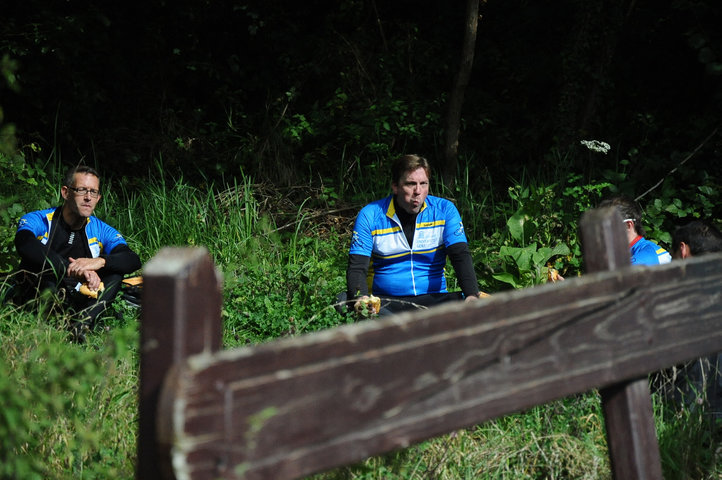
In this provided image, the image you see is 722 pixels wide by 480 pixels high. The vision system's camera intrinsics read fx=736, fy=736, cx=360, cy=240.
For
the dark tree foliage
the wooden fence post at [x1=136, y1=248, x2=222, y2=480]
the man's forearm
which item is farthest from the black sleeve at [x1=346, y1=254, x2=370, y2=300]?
the dark tree foliage

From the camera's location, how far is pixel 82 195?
16.4 feet

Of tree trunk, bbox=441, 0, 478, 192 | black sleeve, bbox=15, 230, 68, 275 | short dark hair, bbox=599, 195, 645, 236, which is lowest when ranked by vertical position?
short dark hair, bbox=599, 195, 645, 236

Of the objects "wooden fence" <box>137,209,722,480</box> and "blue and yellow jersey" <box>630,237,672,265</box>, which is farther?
"blue and yellow jersey" <box>630,237,672,265</box>

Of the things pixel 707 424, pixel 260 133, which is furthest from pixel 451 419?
pixel 260 133

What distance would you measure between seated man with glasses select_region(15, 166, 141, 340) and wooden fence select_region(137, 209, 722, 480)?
11.9 feet

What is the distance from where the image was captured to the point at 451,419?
1.46 meters

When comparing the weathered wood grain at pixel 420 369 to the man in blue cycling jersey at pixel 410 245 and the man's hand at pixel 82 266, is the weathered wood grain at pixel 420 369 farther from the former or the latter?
the man's hand at pixel 82 266

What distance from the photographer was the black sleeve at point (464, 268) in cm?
487

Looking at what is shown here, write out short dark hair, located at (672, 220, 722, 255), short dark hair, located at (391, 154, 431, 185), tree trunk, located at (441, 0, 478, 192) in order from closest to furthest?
short dark hair, located at (672, 220, 722, 255), short dark hair, located at (391, 154, 431, 185), tree trunk, located at (441, 0, 478, 192)

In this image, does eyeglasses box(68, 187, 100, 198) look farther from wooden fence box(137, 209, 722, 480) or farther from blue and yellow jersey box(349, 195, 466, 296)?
wooden fence box(137, 209, 722, 480)

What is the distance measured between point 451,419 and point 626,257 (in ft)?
2.21

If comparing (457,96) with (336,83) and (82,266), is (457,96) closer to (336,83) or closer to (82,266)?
(336,83)

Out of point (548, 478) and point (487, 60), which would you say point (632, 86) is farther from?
point (548, 478)

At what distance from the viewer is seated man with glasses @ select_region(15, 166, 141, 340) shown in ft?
15.6
